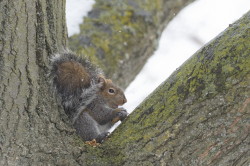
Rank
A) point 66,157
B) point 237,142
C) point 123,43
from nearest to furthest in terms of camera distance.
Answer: point 237,142
point 66,157
point 123,43

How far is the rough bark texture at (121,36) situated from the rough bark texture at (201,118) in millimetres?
1408

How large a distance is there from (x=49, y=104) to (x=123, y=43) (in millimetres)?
1581

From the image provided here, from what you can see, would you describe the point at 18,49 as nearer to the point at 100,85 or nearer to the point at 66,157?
the point at 66,157

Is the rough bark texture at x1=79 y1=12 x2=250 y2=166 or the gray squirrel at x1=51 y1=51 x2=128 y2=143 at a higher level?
the gray squirrel at x1=51 y1=51 x2=128 y2=143

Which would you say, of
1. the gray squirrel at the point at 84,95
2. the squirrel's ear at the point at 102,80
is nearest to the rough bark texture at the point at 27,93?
the gray squirrel at the point at 84,95

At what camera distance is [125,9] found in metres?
3.79

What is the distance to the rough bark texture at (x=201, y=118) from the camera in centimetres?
190

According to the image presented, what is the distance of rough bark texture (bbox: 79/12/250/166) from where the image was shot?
1896mm

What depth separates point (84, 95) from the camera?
9.38 ft

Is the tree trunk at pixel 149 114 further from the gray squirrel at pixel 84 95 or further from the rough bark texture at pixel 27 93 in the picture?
the gray squirrel at pixel 84 95

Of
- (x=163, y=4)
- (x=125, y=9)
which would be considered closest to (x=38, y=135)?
(x=125, y=9)

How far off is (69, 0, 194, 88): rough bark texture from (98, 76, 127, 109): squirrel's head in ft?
0.68

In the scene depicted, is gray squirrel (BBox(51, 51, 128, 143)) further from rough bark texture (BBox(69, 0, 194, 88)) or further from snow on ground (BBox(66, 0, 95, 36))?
snow on ground (BBox(66, 0, 95, 36))

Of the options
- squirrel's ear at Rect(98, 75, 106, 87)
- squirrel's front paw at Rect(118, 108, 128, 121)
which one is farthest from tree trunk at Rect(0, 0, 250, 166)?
squirrel's ear at Rect(98, 75, 106, 87)
